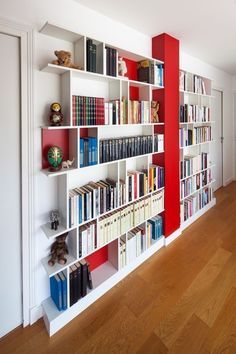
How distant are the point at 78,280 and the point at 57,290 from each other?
173 mm

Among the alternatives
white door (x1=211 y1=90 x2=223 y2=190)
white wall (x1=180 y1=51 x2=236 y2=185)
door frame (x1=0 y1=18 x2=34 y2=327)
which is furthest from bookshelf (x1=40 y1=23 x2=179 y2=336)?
white door (x1=211 y1=90 x2=223 y2=190)

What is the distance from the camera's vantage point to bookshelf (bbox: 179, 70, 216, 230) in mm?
3076

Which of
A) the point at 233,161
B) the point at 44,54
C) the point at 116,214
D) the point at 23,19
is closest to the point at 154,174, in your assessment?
the point at 116,214

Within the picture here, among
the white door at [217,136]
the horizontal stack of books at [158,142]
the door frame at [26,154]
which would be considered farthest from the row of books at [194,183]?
the door frame at [26,154]

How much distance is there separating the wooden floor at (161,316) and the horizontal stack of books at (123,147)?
1.19 metres

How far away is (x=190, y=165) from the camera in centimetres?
327

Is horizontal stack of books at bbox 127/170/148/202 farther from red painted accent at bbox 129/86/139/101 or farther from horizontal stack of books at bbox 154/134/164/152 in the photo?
red painted accent at bbox 129/86/139/101

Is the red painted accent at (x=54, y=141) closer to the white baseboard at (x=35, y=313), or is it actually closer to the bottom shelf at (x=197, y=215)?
the white baseboard at (x=35, y=313)

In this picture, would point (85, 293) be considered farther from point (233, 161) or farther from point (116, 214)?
point (233, 161)

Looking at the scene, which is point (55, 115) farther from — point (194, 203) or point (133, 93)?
point (194, 203)

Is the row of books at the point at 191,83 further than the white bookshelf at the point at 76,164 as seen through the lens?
Yes

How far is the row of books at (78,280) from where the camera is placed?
5.80 feet

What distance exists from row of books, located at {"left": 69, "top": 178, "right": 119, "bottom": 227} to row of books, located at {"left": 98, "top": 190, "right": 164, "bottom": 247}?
112 millimetres

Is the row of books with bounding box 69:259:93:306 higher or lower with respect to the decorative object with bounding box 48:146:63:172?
lower
